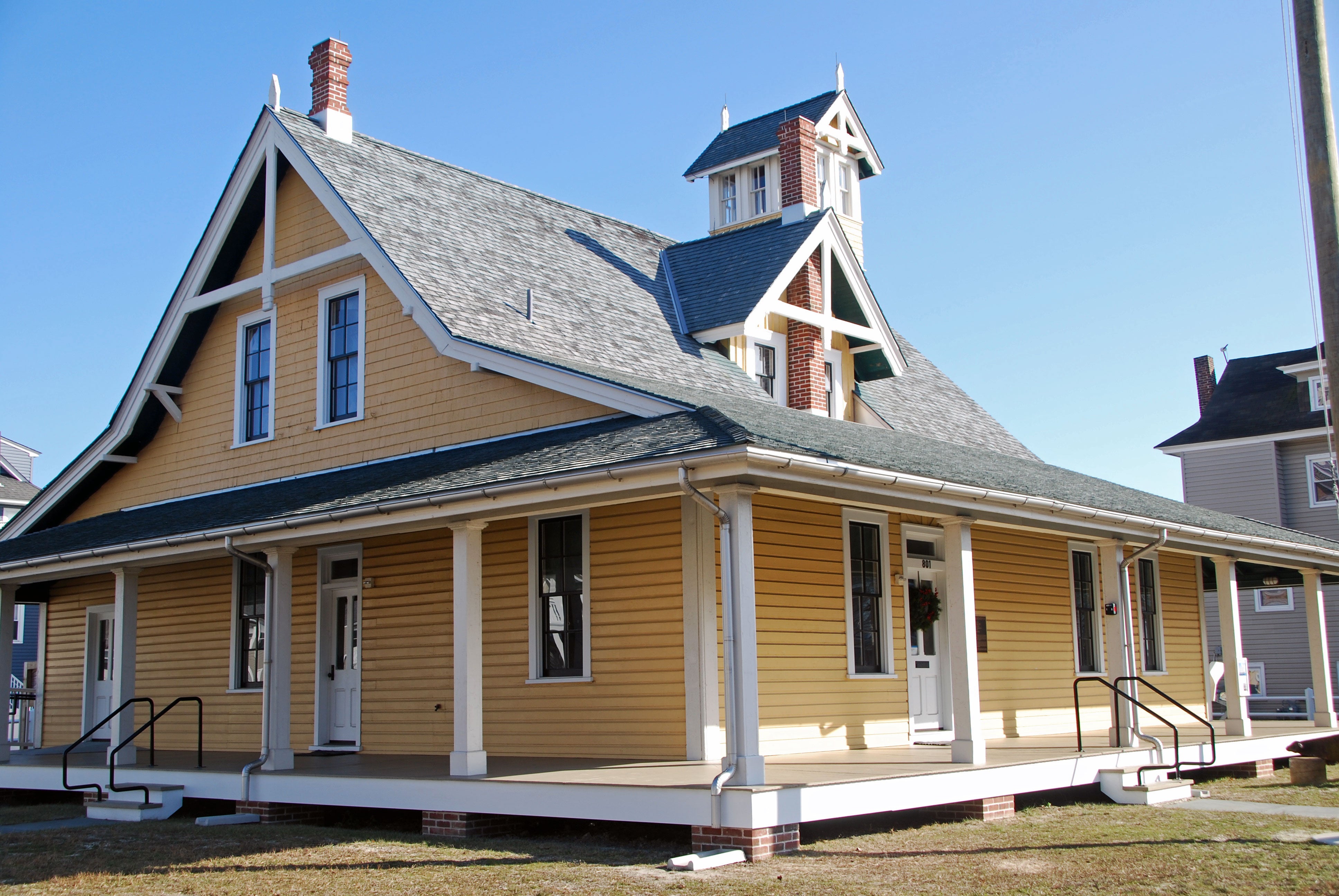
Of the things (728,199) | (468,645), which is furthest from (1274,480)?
(468,645)

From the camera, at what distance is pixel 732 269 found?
18047 mm

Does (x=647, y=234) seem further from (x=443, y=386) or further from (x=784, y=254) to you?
(x=443, y=386)

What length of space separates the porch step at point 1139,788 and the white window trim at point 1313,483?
22113mm

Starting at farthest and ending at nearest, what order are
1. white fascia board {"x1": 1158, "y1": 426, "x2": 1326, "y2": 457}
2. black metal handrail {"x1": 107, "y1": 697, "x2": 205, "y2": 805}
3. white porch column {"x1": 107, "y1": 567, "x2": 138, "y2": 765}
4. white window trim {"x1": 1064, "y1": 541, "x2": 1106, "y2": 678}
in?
1. white fascia board {"x1": 1158, "y1": 426, "x2": 1326, "y2": 457}
2. white window trim {"x1": 1064, "y1": 541, "x2": 1106, "y2": 678}
3. white porch column {"x1": 107, "y1": 567, "x2": 138, "y2": 765}
4. black metal handrail {"x1": 107, "y1": 697, "x2": 205, "y2": 805}

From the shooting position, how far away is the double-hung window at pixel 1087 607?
1845 cm

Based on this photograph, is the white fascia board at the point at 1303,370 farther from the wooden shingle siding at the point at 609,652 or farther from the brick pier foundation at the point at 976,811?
the wooden shingle siding at the point at 609,652

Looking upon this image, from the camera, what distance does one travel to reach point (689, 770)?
11.3m

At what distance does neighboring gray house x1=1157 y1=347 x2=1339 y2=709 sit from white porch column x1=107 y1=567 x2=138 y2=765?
23.7 metres

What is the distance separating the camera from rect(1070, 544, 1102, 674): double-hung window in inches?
727

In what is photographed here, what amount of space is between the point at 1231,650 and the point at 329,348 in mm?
12316

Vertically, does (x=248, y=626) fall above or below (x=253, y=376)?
below

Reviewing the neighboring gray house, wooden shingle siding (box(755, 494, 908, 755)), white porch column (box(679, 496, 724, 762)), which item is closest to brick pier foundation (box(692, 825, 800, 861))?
white porch column (box(679, 496, 724, 762))

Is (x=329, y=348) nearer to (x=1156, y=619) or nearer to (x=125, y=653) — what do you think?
(x=125, y=653)

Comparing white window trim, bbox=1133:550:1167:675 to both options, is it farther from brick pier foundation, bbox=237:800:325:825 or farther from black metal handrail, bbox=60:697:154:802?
black metal handrail, bbox=60:697:154:802
